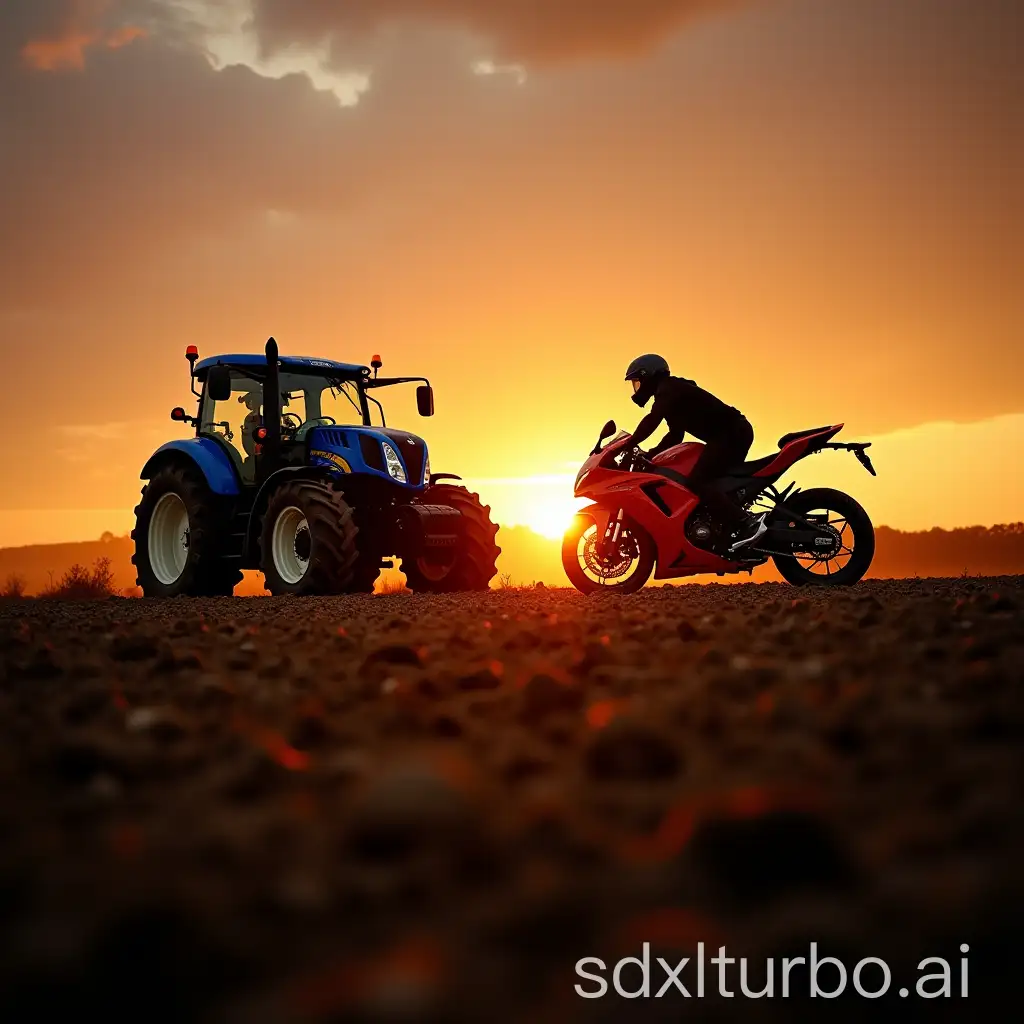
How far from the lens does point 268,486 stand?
33.3ft

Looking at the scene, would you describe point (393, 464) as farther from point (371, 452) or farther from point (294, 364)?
point (294, 364)

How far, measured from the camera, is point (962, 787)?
1.66 meters

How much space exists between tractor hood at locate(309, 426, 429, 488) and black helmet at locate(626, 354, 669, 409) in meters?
2.79

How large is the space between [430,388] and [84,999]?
1052 centimetres

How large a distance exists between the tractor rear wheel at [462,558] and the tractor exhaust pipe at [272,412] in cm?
171

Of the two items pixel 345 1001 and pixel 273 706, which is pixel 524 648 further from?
pixel 345 1001

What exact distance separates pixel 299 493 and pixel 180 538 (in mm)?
3225

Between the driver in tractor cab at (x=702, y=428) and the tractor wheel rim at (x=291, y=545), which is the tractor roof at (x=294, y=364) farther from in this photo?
the driver in tractor cab at (x=702, y=428)

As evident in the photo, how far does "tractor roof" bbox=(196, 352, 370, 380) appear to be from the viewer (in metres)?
10.8

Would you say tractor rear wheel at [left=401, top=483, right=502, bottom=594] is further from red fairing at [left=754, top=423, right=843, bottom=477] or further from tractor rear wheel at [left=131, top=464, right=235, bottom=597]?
red fairing at [left=754, top=423, right=843, bottom=477]

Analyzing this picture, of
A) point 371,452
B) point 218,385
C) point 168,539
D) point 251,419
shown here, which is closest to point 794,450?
point 371,452
